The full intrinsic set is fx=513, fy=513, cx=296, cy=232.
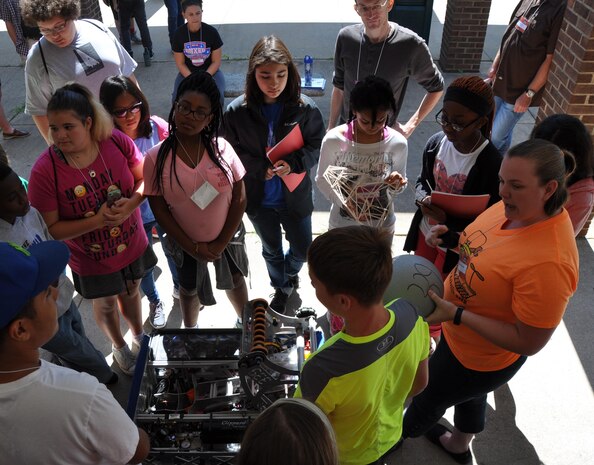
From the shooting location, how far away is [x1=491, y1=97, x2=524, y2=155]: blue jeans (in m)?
4.84

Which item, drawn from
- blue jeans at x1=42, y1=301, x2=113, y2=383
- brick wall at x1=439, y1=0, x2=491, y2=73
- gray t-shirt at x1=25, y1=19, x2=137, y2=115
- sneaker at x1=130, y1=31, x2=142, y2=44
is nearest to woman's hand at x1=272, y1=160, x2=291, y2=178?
blue jeans at x1=42, y1=301, x2=113, y2=383

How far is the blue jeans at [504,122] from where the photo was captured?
15.9ft

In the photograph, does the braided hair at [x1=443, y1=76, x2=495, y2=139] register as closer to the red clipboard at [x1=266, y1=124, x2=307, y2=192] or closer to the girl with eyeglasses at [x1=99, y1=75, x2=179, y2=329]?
the red clipboard at [x1=266, y1=124, x2=307, y2=192]

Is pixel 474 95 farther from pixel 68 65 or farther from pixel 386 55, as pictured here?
pixel 68 65

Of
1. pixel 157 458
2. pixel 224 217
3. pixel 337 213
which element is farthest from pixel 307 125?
pixel 157 458

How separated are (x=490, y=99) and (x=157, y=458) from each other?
8.05 feet

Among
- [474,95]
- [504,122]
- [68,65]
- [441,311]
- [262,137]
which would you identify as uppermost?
[474,95]

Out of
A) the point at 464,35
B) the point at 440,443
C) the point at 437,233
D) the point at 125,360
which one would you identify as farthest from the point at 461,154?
Result: the point at 464,35

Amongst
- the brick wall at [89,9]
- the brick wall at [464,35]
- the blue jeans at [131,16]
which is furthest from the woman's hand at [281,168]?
the blue jeans at [131,16]

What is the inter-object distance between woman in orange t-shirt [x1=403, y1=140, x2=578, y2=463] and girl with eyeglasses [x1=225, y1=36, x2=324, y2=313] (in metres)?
1.31

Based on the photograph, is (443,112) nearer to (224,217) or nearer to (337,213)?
(337,213)

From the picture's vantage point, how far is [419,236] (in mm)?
3199

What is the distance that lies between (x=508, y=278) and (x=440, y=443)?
1.38 m

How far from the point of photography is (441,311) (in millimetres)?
2264
